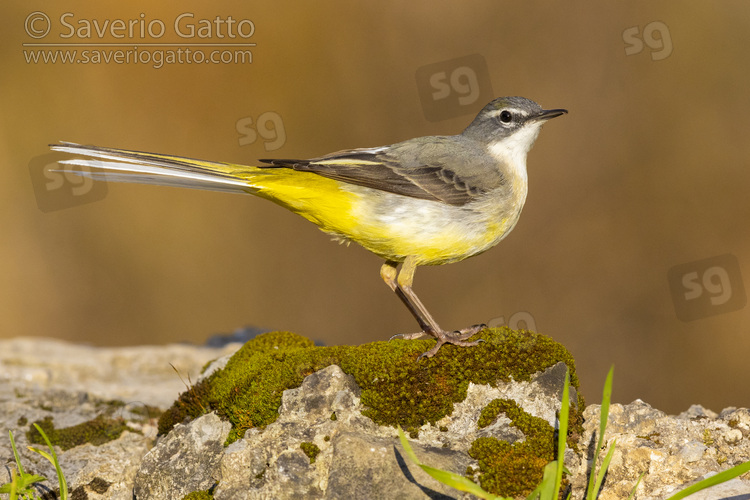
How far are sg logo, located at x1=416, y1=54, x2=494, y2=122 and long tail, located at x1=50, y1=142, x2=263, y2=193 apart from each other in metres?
5.74

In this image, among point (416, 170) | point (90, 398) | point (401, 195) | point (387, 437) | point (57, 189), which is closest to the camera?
point (387, 437)

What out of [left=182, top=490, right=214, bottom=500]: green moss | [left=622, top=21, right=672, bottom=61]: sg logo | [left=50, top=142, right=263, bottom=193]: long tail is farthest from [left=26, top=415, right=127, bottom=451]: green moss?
[left=622, top=21, right=672, bottom=61]: sg logo

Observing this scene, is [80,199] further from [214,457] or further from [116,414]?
[214,457]

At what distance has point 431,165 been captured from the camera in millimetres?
6449

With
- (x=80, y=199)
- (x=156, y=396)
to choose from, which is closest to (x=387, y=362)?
(x=156, y=396)

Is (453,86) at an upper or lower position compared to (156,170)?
upper

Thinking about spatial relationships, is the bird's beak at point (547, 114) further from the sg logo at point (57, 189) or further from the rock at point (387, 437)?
the sg logo at point (57, 189)

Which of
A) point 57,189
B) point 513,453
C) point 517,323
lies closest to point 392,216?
point 517,323

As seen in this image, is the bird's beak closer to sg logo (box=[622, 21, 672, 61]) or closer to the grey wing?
the grey wing

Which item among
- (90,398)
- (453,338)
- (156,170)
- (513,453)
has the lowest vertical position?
(513,453)

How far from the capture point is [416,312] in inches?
253

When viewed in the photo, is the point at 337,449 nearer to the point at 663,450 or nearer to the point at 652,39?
the point at 663,450

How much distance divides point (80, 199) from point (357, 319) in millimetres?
5882

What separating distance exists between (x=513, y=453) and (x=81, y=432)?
426 cm
